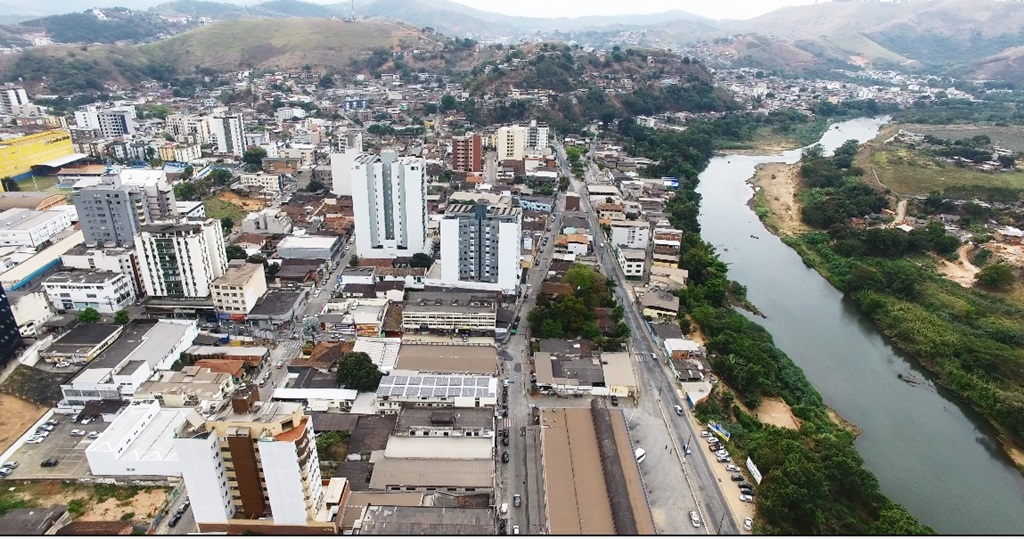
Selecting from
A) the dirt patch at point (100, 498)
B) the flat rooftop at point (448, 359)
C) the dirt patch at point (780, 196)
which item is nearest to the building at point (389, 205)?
Answer: the flat rooftop at point (448, 359)

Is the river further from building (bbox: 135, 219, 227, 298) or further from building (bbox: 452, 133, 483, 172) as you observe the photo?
building (bbox: 135, 219, 227, 298)

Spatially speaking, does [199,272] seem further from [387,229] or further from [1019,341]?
[1019,341]

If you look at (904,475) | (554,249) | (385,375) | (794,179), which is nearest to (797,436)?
(904,475)

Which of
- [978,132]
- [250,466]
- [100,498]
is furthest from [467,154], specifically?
[978,132]

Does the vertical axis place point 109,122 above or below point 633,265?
above

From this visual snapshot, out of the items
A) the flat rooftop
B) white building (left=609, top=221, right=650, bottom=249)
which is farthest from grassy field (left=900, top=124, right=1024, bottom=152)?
the flat rooftop

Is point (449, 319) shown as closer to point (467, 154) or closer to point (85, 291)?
point (85, 291)
